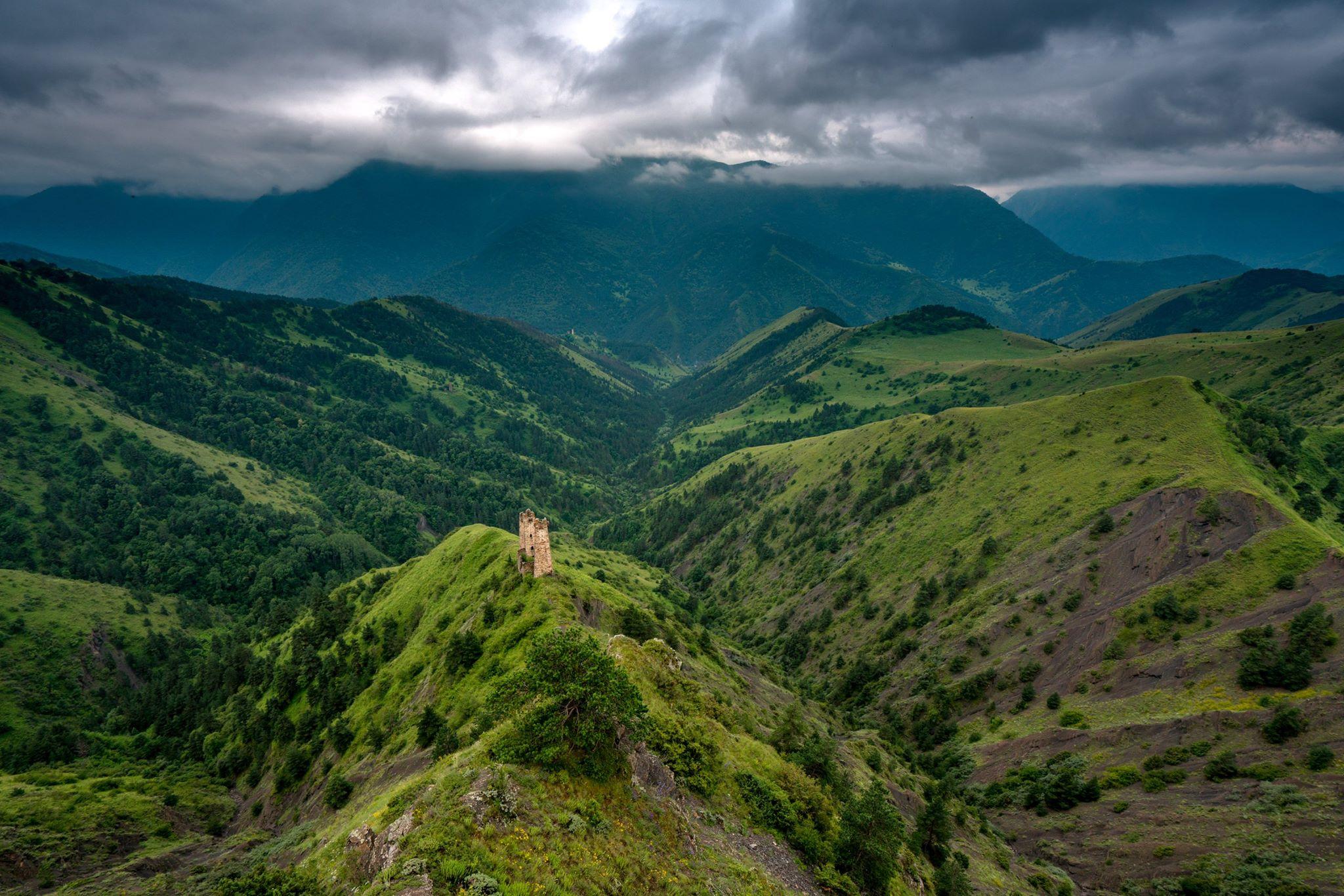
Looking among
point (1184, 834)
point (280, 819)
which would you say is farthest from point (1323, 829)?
point (280, 819)

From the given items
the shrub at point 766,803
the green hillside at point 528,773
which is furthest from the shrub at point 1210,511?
the shrub at point 766,803

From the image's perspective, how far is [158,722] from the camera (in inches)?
5143

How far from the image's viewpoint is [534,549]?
81750 millimetres

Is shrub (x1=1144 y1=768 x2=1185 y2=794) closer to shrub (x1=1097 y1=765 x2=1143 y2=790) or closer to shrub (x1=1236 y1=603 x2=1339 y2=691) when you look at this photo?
shrub (x1=1097 y1=765 x2=1143 y2=790)

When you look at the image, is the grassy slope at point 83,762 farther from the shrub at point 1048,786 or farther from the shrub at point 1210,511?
the shrub at point 1210,511

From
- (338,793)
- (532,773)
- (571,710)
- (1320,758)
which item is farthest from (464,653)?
(1320,758)

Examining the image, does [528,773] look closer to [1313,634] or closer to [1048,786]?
[1048,786]

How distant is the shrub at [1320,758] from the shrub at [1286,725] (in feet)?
9.55

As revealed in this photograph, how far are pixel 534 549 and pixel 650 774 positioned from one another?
4321 centimetres

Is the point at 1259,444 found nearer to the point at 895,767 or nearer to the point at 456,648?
the point at 895,767

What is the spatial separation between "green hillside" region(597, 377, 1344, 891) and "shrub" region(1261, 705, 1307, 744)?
97cm

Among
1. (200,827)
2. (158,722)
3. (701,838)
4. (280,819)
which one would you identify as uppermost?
(701,838)

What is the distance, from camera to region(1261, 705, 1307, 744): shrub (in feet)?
214

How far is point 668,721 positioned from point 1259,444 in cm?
13895
